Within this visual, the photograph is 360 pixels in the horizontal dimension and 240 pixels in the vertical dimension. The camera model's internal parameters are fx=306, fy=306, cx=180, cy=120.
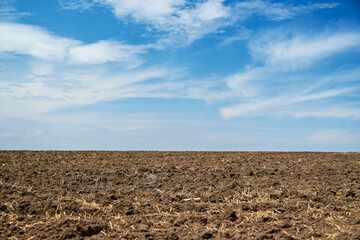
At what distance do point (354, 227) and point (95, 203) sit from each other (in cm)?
A: 517

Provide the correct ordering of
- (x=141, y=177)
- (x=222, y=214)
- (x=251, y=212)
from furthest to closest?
1. (x=141, y=177)
2. (x=251, y=212)
3. (x=222, y=214)

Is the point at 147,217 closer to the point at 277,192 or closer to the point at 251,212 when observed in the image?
the point at 251,212

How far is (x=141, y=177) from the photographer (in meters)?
9.45

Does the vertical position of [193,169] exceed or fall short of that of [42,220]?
it exceeds it

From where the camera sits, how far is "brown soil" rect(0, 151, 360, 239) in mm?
5109

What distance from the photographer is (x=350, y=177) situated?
10031 millimetres

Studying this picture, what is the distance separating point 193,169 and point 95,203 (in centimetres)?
417

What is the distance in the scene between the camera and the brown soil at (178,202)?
5.11 m

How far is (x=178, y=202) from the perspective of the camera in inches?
272

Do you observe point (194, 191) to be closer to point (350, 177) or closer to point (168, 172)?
point (168, 172)

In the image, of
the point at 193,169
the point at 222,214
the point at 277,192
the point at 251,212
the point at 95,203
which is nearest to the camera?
the point at 222,214

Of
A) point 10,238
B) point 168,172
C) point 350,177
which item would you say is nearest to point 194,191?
point 168,172

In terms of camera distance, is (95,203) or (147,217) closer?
(147,217)

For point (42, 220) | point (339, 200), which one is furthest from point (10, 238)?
point (339, 200)
